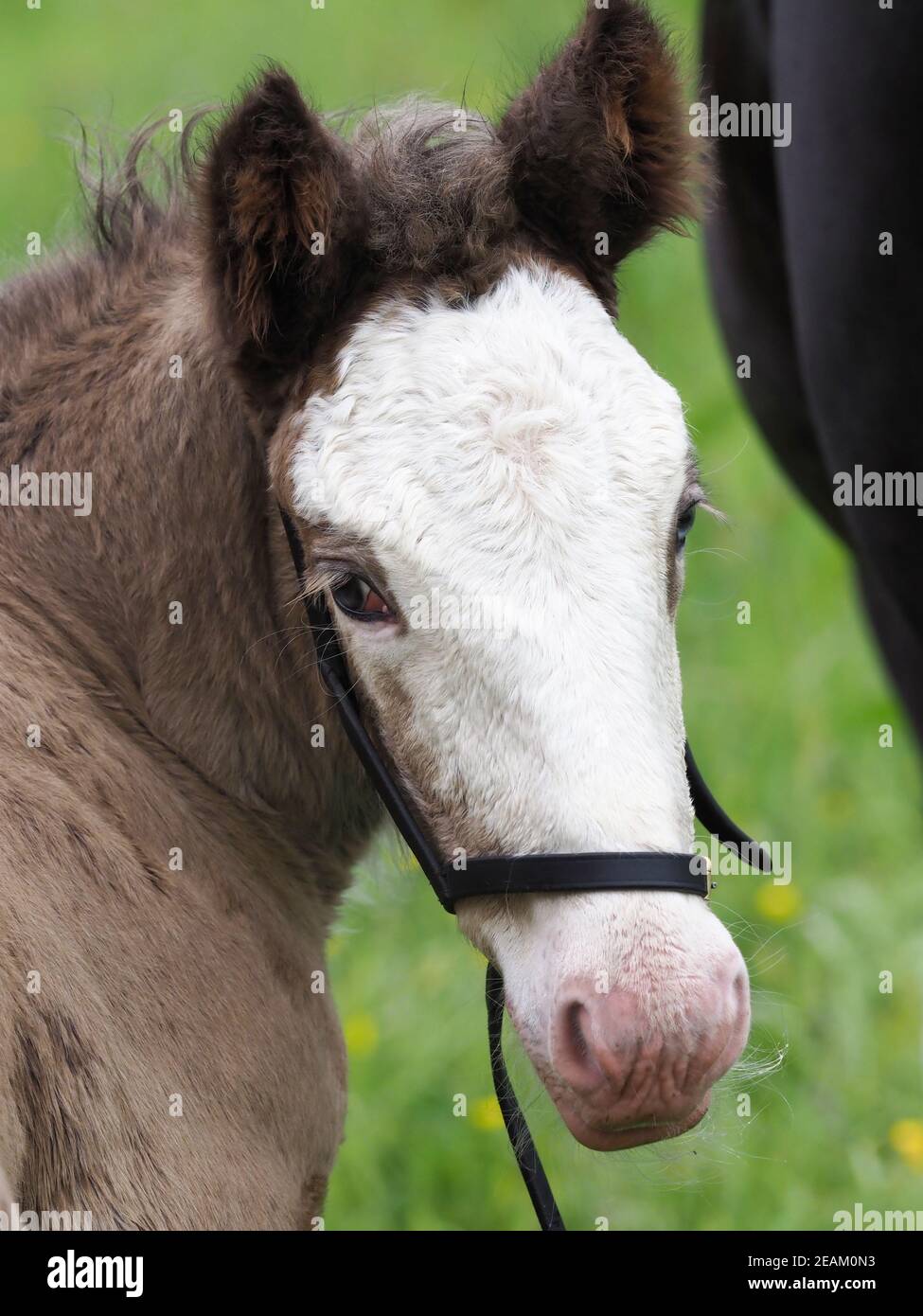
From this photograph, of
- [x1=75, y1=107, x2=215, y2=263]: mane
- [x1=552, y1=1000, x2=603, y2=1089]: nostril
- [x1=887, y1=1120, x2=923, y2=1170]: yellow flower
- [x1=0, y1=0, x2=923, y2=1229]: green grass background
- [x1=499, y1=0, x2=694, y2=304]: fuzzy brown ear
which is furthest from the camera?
[x1=887, y1=1120, x2=923, y2=1170]: yellow flower

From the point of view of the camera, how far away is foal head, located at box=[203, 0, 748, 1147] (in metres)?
1.93

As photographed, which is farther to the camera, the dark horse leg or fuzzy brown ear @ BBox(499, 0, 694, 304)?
the dark horse leg

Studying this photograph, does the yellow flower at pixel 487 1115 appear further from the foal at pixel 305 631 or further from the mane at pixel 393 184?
the mane at pixel 393 184

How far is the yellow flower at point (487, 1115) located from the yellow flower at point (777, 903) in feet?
3.94

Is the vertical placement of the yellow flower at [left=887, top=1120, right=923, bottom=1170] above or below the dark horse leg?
below

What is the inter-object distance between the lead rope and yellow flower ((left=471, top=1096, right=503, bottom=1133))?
1.25 m

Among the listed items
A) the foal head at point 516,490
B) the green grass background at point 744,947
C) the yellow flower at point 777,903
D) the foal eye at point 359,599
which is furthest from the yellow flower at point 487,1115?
the foal eye at point 359,599

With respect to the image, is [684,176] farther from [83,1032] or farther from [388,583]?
[83,1032]

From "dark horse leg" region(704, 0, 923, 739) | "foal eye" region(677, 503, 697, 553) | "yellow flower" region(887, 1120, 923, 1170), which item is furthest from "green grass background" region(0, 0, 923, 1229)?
"foal eye" region(677, 503, 697, 553)

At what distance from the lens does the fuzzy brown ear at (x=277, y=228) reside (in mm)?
2174

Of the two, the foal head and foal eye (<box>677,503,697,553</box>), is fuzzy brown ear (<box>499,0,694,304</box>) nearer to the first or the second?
the foal head

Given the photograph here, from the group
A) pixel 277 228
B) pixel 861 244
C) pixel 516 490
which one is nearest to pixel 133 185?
pixel 277 228

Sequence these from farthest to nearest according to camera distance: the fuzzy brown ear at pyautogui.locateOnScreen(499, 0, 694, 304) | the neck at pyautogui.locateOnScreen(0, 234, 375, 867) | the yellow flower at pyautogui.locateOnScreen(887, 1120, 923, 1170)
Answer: the yellow flower at pyautogui.locateOnScreen(887, 1120, 923, 1170)
the neck at pyautogui.locateOnScreen(0, 234, 375, 867)
the fuzzy brown ear at pyautogui.locateOnScreen(499, 0, 694, 304)

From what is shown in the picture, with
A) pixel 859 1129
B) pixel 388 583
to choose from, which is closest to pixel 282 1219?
pixel 388 583
